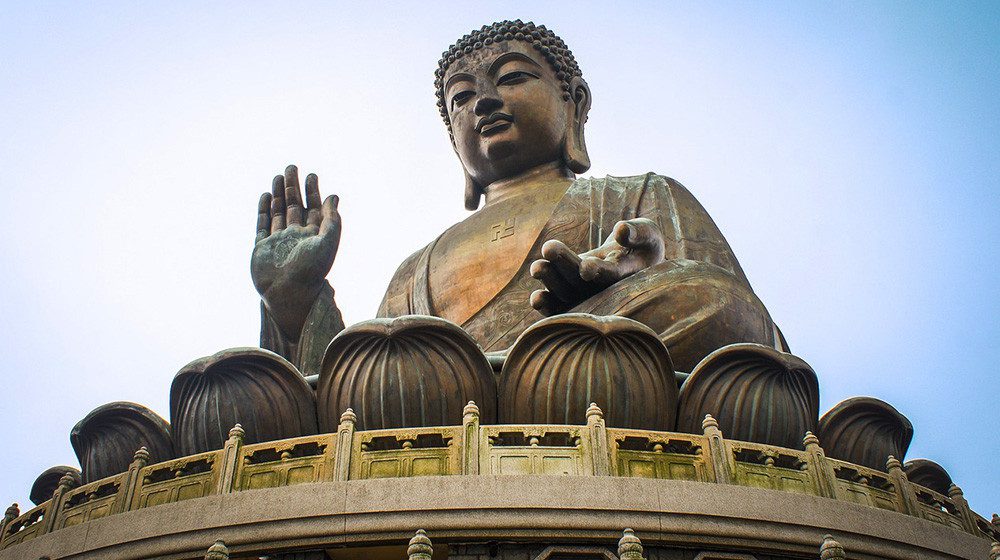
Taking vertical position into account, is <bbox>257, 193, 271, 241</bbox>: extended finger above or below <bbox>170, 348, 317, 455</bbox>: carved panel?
above

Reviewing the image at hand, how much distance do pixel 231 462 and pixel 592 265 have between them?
103 inches

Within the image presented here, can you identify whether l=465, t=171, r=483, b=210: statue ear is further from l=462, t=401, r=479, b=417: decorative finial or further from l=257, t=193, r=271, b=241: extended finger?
l=462, t=401, r=479, b=417: decorative finial

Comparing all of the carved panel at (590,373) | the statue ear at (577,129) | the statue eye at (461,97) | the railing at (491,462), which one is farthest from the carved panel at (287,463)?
the statue ear at (577,129)

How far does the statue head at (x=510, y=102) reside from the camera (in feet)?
33.3

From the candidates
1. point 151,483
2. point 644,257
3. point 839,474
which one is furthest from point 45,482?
point 839,474

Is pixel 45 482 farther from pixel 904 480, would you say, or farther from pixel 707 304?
pixel 904 480

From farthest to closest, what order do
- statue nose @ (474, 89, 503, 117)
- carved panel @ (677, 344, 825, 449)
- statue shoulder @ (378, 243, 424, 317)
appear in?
statue nose @ (474, 89, 503, 117)
statue shoulder @ (378, 243, 424, 317)
carved panel @ (677, 344, 825, 449)

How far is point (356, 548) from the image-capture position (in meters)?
5.40

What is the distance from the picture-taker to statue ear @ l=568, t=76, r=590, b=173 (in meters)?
10.5

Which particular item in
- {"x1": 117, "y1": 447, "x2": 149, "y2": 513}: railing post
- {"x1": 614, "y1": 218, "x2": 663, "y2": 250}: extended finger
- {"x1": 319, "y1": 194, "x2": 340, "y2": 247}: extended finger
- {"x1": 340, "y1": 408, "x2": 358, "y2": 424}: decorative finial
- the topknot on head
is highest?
the topknot on head

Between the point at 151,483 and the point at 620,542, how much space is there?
7.82 ft

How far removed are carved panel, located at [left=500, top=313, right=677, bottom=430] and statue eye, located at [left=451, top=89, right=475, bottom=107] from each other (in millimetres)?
4298

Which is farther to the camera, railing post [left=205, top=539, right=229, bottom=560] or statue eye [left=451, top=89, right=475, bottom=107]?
statue eye [left=451, top=89, right=475, bottom=107]

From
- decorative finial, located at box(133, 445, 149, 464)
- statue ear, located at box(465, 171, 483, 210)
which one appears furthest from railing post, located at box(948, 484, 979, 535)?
statue ear, located at box(465, 171, 483, 210)
